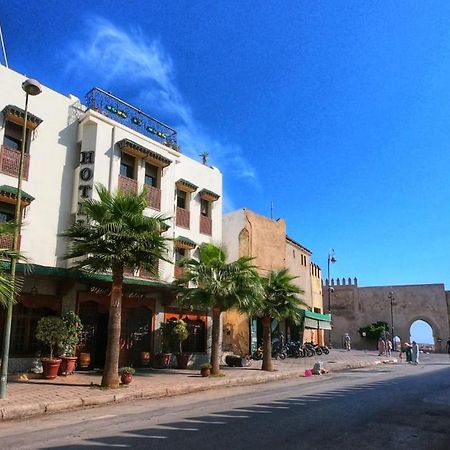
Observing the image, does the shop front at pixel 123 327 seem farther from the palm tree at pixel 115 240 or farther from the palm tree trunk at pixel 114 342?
the palm tree at pixel 115 240

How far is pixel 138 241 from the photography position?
14.8 metres

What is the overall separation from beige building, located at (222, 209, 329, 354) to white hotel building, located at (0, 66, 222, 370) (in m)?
5.26

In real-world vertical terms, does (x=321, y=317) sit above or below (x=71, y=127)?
below

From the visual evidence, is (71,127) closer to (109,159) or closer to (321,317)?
(109,159)

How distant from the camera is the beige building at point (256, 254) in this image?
30438 mm

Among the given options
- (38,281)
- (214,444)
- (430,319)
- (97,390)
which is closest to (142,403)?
(97,390)

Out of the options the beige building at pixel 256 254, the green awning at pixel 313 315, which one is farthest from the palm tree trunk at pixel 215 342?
the green awning at pixel 313 315

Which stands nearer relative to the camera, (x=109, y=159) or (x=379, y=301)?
(x=109, y=159)

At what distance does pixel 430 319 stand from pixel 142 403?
5198cm

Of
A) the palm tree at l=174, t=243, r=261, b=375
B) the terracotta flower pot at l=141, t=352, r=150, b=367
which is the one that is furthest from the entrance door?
the palm tree at l=174, t=243, r=261, b=375

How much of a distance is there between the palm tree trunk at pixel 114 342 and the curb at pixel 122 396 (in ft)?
3.56

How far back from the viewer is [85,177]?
19.6 meters

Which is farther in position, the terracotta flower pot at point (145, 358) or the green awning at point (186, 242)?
the green awning at point (186, 242)

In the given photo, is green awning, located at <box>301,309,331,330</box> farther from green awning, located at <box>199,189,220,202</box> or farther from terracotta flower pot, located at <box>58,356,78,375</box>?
terracotta flower pot, located at <box>58,356,78,375</box>
